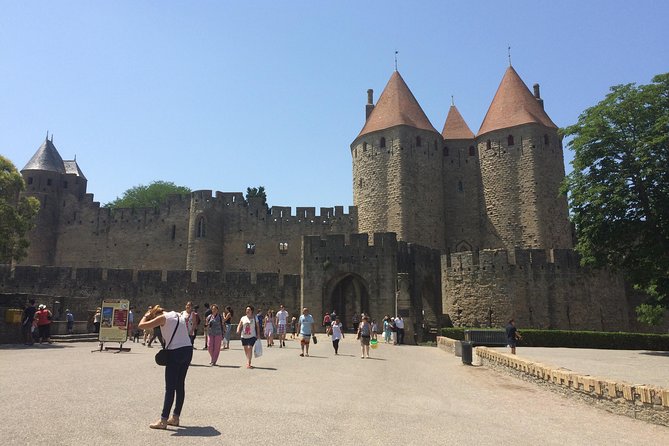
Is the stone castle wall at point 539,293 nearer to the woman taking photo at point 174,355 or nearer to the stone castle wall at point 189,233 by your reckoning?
the stone castle wall at point 189,233

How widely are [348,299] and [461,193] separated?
49.5 ft

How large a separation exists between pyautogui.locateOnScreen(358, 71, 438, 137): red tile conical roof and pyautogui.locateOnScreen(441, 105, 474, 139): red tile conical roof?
2335 mm

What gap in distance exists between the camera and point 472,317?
1129 inches

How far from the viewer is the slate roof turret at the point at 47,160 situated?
147 feet

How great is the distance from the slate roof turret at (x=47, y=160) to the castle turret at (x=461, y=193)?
32165 millimetres

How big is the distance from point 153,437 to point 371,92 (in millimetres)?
43054

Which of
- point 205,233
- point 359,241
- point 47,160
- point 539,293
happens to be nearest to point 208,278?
point 359,241

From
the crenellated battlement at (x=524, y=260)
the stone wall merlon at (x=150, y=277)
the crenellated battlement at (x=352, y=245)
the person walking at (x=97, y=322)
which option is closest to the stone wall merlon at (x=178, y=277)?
the stone wall merlon at (x=150, y=277)

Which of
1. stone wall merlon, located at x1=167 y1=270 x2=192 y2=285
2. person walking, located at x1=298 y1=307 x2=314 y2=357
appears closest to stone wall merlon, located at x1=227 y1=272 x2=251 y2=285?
stone wall merlon, located at x1=167 y1=270 x2=192 y2=285

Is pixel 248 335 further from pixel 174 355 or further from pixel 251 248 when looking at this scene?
pixel 251 248

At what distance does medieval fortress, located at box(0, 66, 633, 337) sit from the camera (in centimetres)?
2836

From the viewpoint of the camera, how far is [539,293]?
28.2m

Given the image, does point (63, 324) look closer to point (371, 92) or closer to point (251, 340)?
point (251, 340)

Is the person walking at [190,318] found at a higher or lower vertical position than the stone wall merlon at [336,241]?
lower
